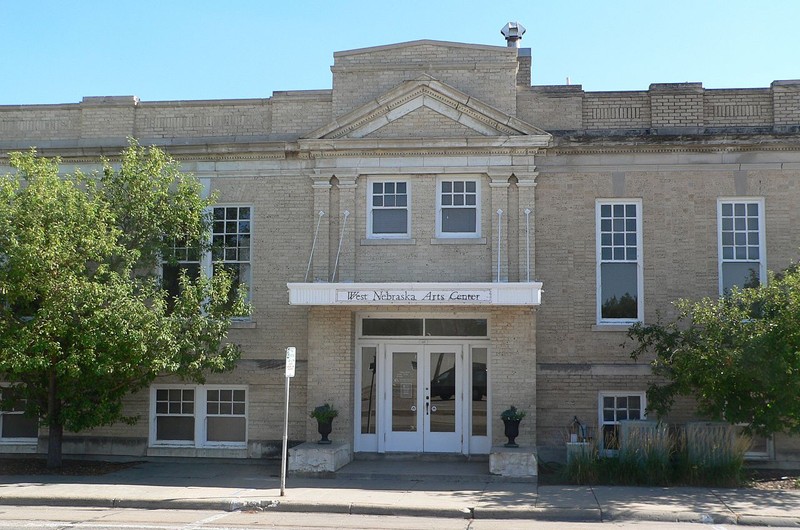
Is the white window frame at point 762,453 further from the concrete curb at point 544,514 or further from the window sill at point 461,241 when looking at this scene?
the window sill at point 461,241

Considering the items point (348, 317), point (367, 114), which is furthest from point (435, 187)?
point (348, 317)

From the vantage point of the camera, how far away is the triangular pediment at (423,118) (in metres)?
16.6

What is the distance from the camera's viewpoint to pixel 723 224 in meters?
16.5

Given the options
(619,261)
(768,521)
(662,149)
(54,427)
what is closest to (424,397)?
(619,261)

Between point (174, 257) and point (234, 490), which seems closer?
point (234, 490)

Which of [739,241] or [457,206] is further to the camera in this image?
[457,206]

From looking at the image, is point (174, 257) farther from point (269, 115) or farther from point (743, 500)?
point (743, 500)

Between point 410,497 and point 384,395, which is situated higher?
point 384,395

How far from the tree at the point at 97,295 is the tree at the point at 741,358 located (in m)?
7.61

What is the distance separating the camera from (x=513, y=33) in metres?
19.6

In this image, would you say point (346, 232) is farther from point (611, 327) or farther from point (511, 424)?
point (611, 327)

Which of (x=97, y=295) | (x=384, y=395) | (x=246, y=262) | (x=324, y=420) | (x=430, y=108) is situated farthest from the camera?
(x=246, y=262)

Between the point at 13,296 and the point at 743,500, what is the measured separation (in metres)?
12.0

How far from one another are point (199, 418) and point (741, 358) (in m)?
10.2
